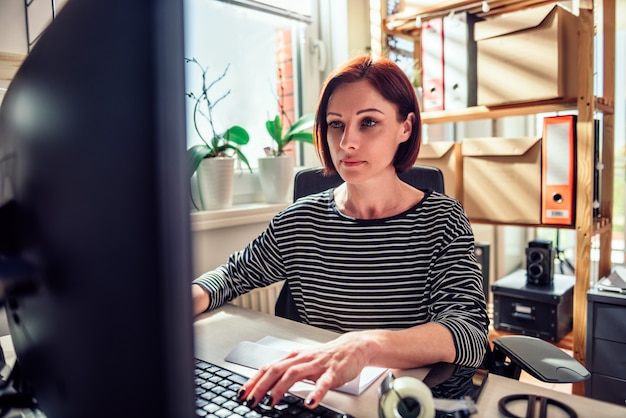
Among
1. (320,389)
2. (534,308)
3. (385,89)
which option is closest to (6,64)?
(385,89)

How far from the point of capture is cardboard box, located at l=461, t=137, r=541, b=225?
1827 millimetres

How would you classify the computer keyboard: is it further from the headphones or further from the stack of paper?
the stack of paper

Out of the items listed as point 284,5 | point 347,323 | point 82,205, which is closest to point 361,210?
point 347,323

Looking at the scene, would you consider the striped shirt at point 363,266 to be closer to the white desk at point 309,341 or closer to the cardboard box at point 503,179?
the white desk at point 309,341

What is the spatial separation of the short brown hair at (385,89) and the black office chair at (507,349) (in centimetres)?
7

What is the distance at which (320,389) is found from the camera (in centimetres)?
61

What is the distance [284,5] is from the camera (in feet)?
6.91

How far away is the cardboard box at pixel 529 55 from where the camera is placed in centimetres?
169

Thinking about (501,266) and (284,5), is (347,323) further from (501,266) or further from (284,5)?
(501,266)

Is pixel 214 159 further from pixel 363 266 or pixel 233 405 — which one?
pixel 233 405

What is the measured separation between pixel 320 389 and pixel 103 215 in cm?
42

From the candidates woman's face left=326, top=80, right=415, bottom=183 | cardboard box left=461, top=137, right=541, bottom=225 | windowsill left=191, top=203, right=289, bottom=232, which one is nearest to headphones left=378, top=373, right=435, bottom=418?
woman's face left=326, top=80, right=415, bottom=183

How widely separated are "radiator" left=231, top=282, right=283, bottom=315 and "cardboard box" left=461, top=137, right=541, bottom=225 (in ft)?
2.86

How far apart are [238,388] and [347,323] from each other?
47 centimetres
